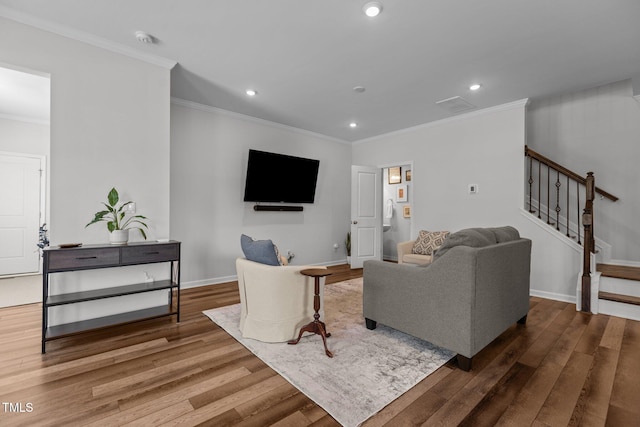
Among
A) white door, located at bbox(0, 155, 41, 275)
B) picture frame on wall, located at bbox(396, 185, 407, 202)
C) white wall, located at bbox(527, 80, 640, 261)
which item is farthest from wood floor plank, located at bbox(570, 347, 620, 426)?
white door, located at bbox(0, 155, 41, 275)

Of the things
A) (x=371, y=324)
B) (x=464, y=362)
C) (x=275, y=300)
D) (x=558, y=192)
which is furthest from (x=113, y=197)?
(x=558, y=192)

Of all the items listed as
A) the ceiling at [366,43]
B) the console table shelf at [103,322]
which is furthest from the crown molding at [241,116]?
the console table shelf at [103,322]

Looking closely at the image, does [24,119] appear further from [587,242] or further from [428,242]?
[587,242]

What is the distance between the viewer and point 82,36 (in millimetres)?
2754

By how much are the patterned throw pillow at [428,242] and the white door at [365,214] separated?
4.01ft

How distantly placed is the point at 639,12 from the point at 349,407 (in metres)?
3.69

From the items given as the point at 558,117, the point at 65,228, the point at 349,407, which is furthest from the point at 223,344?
the point at 558,117

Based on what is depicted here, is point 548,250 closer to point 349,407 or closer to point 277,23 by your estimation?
point 349,407

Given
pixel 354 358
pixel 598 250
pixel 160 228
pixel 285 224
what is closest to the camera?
pixel 354 358

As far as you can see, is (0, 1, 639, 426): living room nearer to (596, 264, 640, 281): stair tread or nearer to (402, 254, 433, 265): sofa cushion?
(596, 264, 640, 281): stair tread

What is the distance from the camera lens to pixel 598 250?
167 inches

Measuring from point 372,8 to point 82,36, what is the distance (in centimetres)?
268

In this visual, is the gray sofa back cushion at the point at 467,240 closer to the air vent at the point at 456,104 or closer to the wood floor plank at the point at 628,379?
the wood floor plank at the point at 628,379

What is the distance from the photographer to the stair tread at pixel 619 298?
315 cm
